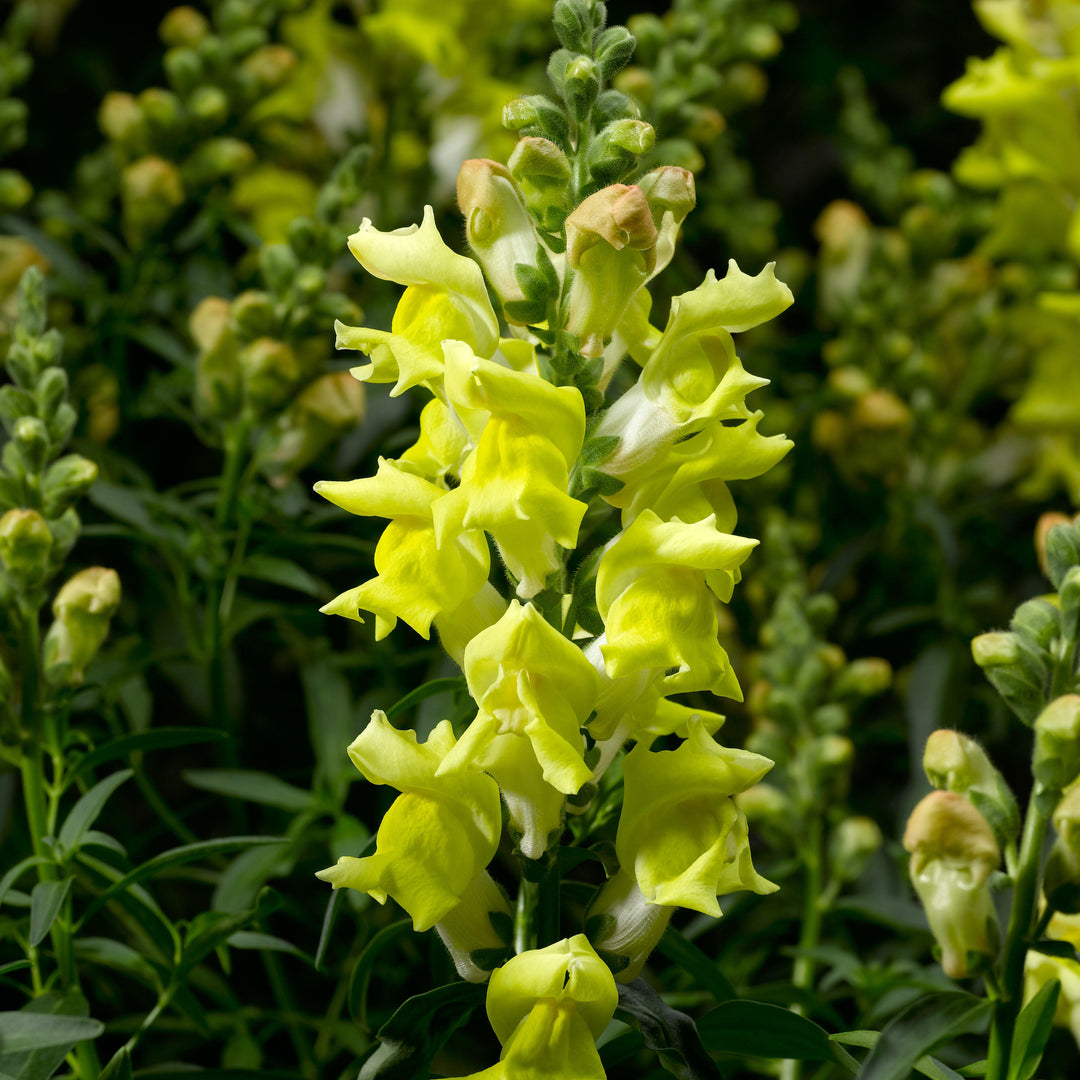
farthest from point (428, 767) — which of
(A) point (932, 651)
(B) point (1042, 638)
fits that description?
(A) point (932, 651)

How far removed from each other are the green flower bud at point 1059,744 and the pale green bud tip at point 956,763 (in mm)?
A: 52

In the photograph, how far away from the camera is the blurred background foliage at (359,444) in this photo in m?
0.87

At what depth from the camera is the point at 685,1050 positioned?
0.54 metres

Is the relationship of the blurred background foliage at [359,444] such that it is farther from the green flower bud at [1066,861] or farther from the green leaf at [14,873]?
the green flower bud at [1066,861]

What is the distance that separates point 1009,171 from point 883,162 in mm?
223

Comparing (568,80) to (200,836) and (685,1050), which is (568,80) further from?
(200,836)

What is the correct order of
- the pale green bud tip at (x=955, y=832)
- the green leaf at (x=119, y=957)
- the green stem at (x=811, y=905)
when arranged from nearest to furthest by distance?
the pale green bud tip at (x=955, y=832)
the green leaf at (x=119, y=957)
the green stem at (x=811, y=905)

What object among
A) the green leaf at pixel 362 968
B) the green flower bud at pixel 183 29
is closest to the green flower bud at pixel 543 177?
the green leaf at pixel 362 968

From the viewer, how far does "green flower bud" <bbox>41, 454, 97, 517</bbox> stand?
731 mm

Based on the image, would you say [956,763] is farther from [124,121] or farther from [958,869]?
[124,121]

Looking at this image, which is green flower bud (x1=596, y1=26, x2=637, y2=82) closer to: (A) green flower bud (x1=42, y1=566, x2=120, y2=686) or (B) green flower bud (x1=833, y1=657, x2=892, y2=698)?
(A) green flower bud (x1=42, y1=566, x2=120, y2=686)

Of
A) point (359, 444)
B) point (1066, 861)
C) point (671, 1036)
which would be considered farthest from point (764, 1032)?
point (359, 444)

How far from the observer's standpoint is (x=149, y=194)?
1076 millimetres

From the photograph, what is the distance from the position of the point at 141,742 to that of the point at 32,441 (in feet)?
0.60
